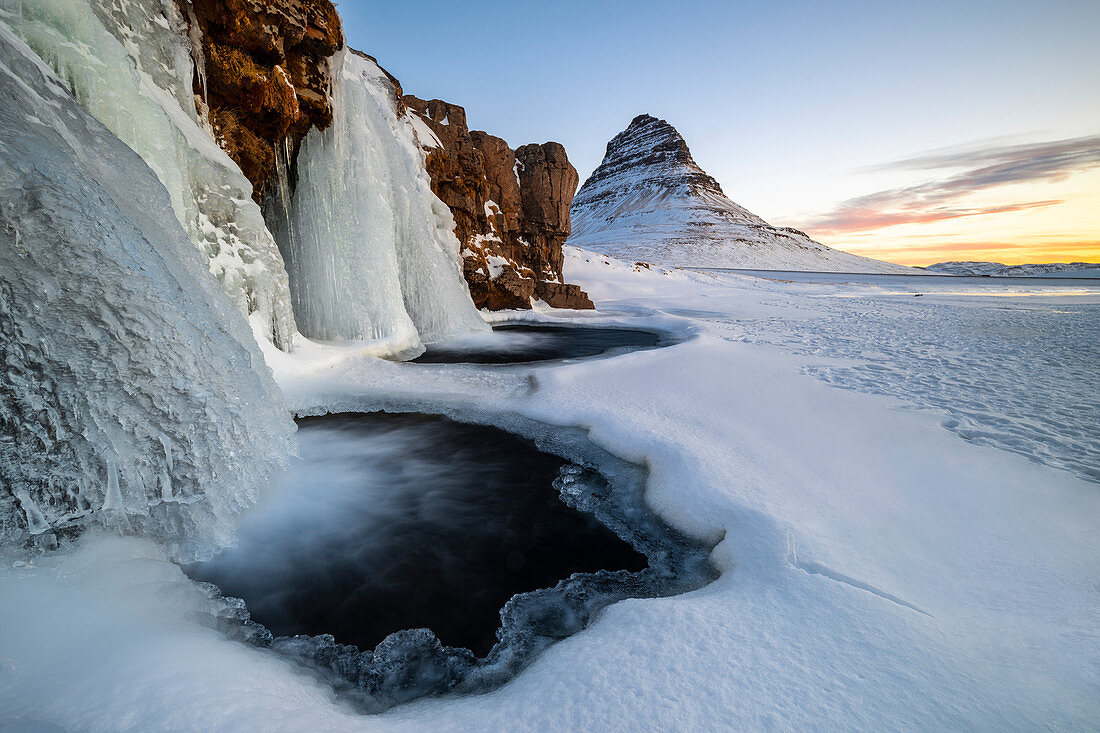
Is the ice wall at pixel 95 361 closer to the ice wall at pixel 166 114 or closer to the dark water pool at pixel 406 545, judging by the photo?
the dark water pool at pixel 406 545

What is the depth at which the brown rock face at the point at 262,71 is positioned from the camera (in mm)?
6008

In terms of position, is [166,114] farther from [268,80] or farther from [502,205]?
[502,205]

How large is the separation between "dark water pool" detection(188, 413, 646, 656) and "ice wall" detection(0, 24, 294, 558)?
15.4 inches

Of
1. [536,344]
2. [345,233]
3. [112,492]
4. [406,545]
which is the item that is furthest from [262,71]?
[406,545]

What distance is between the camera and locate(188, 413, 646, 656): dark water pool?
7.76ft

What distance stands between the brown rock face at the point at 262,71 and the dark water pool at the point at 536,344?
4.17 metres

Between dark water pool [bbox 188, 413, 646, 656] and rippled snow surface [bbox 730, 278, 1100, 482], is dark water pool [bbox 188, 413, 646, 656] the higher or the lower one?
the lower one

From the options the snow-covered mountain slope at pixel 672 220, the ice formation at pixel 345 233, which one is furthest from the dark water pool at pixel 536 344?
the snow-covered mountain slope at pixel 672 220

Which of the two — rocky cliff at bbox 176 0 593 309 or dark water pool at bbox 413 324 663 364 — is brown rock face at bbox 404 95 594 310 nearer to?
rocky cliff at bbox 176 0 593 309

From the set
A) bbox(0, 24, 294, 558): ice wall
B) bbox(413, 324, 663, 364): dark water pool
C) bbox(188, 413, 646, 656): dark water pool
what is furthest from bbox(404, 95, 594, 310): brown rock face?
bbox(188, 413, 646, 656): dark water pool

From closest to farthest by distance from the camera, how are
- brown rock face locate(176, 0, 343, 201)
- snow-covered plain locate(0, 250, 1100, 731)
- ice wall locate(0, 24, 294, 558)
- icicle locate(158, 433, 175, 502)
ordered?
1. snow-covered plain locate(0, 250, 1100, 731)
2. ice wall locate(0, 24, 294, 558)
3. icicle locate(158, 433, 175, 502)
4. brown rock face locate(176, 0, 343, 201)

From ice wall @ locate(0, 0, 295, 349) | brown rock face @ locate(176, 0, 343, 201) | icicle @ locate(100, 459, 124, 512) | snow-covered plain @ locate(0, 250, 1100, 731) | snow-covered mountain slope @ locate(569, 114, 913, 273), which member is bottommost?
snow-covered plain @ locate(0, 250, 1100, 731)

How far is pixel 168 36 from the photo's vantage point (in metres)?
5.54

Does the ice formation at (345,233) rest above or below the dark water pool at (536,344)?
above
